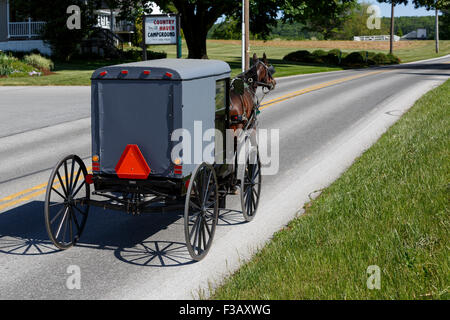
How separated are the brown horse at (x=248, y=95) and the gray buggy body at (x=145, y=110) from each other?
1759 millimetres

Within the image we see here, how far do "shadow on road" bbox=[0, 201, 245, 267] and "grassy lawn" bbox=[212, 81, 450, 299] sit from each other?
1116 millimetres

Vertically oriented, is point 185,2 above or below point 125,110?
above

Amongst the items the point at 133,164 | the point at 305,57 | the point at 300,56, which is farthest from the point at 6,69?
the point at 300,56

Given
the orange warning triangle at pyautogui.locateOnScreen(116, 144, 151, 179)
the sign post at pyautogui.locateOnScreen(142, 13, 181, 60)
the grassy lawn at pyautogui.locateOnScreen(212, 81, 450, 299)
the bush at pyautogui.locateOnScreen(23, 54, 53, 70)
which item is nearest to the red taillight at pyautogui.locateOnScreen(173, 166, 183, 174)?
the orange warning triangle at pyautogui.locateOnScreen(116, 144, 151, 179)

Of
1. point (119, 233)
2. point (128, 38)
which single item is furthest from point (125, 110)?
point (128, 38)

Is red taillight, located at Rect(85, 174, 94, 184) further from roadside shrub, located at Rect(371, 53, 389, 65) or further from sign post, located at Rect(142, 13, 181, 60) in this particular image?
roadside shrub, located at Rect(371, 53, 389, 65)

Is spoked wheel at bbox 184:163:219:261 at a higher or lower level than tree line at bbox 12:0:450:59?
lower

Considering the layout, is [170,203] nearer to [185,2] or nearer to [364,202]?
[364,202]

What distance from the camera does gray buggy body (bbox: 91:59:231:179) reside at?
6.67 metres

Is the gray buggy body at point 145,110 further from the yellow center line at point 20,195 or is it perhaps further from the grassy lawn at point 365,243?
the yellow center line at point 20,195

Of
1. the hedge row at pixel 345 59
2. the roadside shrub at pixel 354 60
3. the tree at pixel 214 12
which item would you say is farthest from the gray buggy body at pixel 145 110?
the roadside shrub at pixel 354 60

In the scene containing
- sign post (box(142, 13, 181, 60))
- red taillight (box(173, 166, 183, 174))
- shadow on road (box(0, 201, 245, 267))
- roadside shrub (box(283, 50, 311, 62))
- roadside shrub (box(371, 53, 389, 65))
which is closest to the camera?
red taillight (box(173, 166, 183, 174))

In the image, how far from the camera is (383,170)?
10164 mm

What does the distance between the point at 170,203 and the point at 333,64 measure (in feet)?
159
